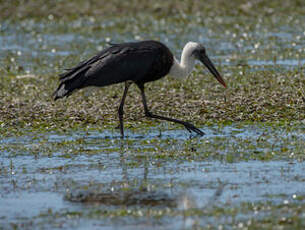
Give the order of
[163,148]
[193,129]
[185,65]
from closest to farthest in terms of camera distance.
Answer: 1. [163,148]
2. [193,129]
3. [185,65]

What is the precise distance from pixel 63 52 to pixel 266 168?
11.7m

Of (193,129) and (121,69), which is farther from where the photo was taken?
(121,69)

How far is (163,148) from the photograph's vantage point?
9875 millimetres

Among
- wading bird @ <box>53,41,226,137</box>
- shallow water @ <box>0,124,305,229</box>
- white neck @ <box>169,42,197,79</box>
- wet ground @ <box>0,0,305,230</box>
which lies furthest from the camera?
white neck @ <box>169,42,197,79</box>

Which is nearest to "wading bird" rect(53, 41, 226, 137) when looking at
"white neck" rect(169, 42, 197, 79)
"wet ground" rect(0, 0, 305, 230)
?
"white neck" rect(169, 42, 197, 79)

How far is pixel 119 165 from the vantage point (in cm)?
909

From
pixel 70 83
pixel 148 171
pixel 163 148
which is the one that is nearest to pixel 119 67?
pixel 70 83

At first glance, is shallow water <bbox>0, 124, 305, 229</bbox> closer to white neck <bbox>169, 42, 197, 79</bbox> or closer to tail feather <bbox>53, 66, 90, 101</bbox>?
tail feather <bbox>53, 66, 90, 101</bbox>

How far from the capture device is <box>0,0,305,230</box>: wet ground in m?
7.00

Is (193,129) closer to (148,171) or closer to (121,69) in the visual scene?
(121,69)

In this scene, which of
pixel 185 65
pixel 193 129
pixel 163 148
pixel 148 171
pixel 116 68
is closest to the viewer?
pixel 148 171

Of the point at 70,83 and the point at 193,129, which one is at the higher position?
the point at 70,83

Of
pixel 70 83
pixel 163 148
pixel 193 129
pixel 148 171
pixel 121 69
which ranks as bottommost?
pixel 148 171

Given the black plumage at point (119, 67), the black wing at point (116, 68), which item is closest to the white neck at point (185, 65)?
the black plumage at point (119, 67)
